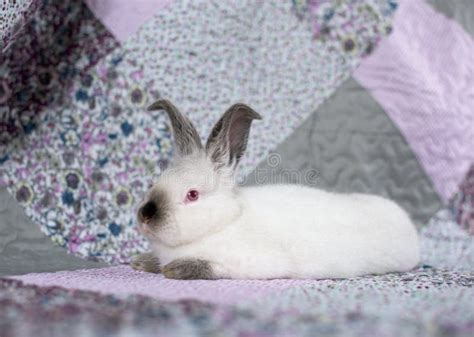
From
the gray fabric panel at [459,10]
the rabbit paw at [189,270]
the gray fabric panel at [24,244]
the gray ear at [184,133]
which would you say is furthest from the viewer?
the gray fabric panel at [459,10]

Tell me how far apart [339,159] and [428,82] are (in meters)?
0.39

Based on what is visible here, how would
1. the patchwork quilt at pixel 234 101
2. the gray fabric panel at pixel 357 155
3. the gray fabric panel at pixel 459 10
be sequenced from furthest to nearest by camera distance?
the gray fabric panel at pixel 459 10 → the gray fabric panel at pixel 357 155 → the patchwork quilt at pixel 234 101

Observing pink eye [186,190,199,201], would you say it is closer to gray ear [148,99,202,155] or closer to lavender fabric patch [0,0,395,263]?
gray ear [148,99,202,155]

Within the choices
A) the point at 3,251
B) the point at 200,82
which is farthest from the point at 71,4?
the point at 3,251

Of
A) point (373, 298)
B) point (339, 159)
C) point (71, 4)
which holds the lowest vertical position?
point (339, 159)

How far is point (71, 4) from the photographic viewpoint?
6.29ft

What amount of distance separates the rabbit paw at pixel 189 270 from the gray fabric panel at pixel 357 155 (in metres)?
0.79

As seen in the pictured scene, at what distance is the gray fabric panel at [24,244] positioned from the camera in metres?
1.61

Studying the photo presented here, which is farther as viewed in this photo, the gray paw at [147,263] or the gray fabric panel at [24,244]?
the gray fabric panel at [24,244]

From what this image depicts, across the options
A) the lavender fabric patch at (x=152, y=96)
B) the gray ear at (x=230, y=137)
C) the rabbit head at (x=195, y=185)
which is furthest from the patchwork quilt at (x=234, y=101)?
the gray ear at (x=230, y=137)

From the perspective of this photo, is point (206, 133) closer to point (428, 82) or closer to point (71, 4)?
point (71, 4)

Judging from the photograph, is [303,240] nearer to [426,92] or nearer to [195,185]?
[195,185]

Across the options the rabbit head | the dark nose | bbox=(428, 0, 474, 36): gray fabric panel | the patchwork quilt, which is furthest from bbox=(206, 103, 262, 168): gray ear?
bbox=(428, 0, 474, 36): gray fabric panel

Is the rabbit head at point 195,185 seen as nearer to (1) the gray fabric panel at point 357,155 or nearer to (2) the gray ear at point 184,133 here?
(2) the gray ear at point 184,133
